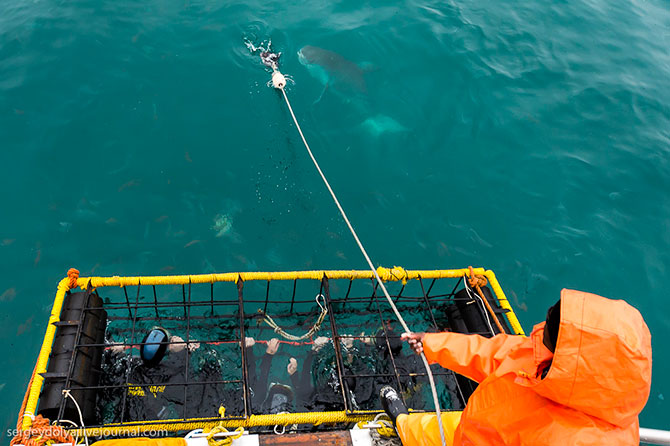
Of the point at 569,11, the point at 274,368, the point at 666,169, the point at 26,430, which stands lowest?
the point at 274,368

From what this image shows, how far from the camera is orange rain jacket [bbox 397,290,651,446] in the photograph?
3.04 metres

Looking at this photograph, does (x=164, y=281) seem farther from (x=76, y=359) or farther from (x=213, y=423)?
(x=213, y=423)

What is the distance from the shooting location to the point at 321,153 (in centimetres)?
1195

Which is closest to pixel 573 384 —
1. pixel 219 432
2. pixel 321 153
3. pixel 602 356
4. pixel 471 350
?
pixel 602 356

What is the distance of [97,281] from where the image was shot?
7426 millimetres

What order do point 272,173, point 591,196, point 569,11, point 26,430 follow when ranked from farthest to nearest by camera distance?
point 569,11 → point 591,196 → point 272,173 → point 26,430

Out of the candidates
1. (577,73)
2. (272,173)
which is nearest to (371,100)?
(272,173)

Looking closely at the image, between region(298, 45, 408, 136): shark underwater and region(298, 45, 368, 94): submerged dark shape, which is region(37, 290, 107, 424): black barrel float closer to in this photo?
region(298, 45, 408, 136): shark underwater

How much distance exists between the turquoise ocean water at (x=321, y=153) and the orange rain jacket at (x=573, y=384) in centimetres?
590

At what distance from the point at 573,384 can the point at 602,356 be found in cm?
32

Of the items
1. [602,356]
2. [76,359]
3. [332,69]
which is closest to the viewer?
[602,356]

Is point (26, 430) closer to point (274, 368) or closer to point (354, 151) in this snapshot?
point (274, 368)

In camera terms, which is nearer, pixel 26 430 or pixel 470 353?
pixel 470 353

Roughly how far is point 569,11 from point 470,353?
19.8 meters
